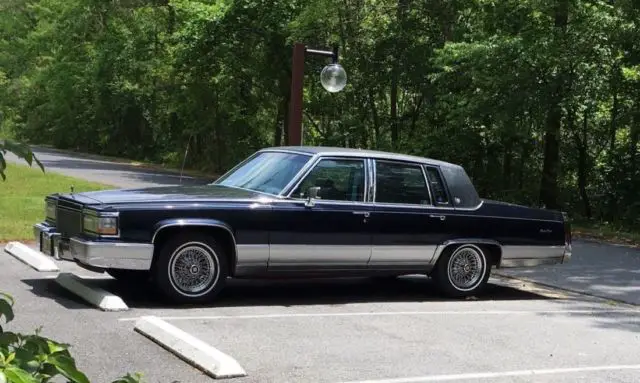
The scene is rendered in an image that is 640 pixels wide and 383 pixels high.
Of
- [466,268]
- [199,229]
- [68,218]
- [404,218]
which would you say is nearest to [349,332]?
[199,229]

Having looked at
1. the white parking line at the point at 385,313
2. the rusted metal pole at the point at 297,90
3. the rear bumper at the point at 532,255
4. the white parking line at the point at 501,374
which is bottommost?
the white parking line at the point at 501,374

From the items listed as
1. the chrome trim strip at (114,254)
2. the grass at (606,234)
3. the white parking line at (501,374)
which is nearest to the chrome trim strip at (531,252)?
the white parking line at (501,374)

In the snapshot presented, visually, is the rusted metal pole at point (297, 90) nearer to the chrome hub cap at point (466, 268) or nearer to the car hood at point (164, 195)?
the car hood at point (164, 195)

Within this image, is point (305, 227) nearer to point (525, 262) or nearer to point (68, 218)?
point (68, 218)

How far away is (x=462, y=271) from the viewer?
9070mm

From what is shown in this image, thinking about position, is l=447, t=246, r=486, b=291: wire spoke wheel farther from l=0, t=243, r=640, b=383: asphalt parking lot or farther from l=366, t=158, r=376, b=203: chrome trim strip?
l=366, t=158, r=376, b=203: chrome trim strip

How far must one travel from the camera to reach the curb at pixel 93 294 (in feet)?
23.6

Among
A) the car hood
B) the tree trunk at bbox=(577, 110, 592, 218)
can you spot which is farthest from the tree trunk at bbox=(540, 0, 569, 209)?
the car hood

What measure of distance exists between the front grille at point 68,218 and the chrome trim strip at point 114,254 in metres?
0.24

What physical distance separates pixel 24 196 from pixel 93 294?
40.1 ft

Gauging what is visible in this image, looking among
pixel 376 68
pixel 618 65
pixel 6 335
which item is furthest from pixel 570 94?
pixel 6 335

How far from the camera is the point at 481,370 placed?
587 cm

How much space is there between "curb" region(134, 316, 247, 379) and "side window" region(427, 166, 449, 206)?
3695mm

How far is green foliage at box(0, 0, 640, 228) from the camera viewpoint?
19062mm
